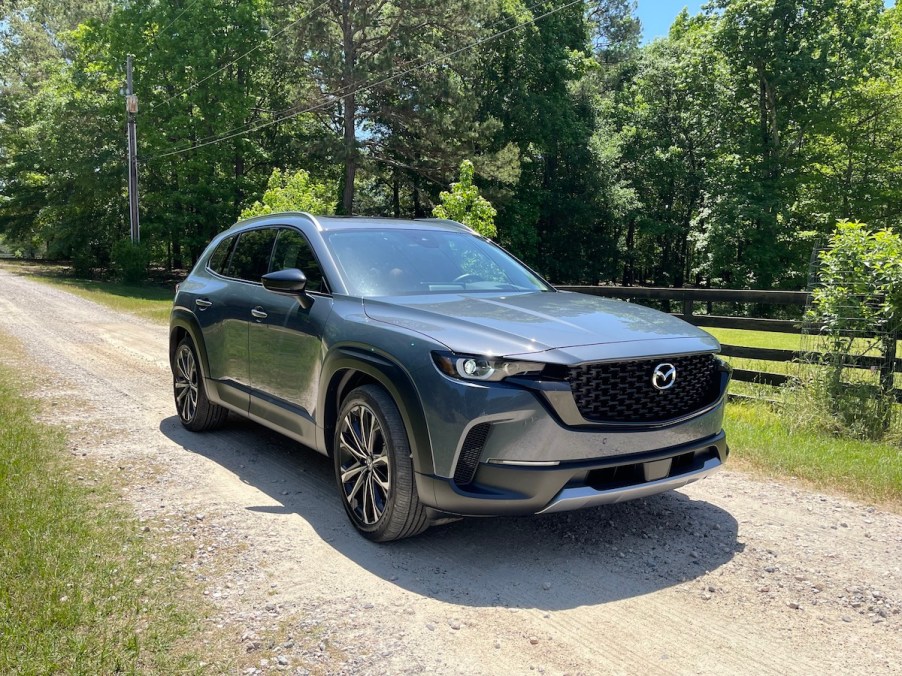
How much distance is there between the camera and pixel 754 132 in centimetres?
3416

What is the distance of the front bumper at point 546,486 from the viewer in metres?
3.57

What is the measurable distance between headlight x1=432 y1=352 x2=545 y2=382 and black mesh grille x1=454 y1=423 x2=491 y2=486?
25 cm

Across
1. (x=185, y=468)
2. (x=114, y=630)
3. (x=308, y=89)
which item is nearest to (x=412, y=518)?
(x=114, y=630)

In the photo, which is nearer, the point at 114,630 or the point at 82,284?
the point at 114,630

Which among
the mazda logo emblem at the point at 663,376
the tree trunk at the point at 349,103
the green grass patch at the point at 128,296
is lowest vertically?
the green grass patch at the point at 128,296

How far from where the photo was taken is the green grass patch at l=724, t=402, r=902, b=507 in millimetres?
5250

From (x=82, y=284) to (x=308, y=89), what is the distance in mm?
12166

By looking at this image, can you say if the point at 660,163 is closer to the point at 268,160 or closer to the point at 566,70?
the point at 566,70

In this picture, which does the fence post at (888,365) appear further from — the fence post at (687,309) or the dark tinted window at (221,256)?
the dark tinted window at (221,256)

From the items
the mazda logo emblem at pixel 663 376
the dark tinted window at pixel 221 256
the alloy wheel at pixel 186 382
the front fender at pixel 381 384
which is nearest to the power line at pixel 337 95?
the dark tinted window at pixel 221 256

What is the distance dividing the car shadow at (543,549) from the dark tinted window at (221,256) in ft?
6.87

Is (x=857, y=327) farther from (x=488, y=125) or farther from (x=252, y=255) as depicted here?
(x=488, y=125)

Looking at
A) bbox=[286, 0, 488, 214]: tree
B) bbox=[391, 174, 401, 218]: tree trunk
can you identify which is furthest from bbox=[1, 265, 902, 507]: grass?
bbox=[391, 174, 401, 218]: tree trunk

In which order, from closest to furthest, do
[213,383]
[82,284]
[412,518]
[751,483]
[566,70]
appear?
1. [412,518]
2. [751,483]
3. [213,383]
4. [82,284]
5. [566,70]
